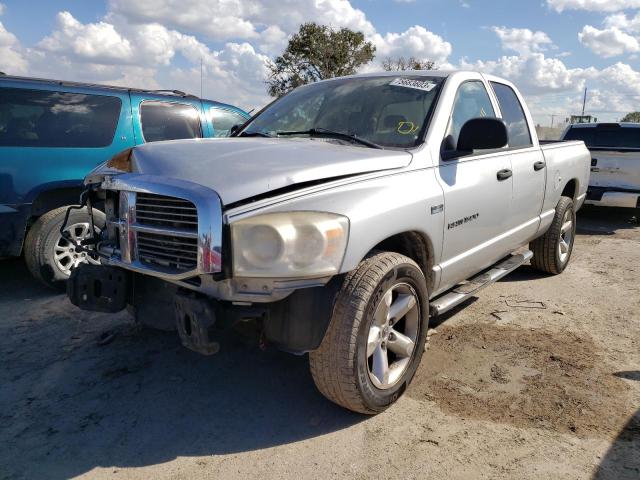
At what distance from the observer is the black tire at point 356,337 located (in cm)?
253

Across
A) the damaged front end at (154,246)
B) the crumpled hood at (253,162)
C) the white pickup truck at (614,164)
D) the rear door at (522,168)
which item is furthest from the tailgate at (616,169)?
the damaged front end at (154,246)

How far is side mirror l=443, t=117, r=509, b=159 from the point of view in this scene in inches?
126

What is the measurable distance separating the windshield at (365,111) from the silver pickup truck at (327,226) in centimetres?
1

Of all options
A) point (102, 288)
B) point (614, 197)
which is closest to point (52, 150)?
point (102, 288)

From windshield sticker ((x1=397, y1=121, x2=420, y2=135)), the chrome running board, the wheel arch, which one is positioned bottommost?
the chrome running board

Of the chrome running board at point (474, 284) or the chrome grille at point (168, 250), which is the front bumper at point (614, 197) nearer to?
the chrome running board at point (474, 284)

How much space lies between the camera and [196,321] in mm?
2350

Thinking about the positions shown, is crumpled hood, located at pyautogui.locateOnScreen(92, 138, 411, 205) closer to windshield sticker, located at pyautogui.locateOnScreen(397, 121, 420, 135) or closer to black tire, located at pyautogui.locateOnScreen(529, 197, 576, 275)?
windshield sticker, located at pyautogui.locateOnScreen(397, 121, 420, 135)

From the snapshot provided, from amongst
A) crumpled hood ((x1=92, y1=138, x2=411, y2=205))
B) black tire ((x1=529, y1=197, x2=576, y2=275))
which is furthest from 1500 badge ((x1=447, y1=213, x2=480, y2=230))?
black tire ((x1=529, y1=197, x2=576, y2=275))

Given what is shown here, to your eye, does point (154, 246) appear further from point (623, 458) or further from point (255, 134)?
point (623, 458)

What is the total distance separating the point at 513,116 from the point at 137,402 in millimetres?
3725

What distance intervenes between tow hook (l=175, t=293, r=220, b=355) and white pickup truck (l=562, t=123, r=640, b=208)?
318 inches

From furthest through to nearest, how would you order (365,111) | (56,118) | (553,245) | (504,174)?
(553,245)
(56,118)
(504,174)
(365,111)

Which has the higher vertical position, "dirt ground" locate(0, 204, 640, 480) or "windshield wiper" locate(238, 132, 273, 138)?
"windshield wiper" locate(238, 132, 273, 138)
